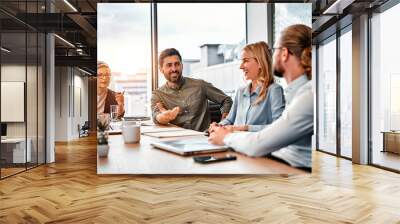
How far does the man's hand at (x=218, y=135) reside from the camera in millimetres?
3443

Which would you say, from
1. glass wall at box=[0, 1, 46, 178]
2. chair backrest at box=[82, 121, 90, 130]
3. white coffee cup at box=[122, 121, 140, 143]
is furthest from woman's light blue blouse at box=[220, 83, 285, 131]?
chair backrest at box=[82, 121, 90, 130]

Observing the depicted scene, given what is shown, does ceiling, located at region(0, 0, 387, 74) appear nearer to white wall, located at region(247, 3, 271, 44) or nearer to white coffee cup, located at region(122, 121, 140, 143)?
white wall, located at region(247, 3, 271, 44)

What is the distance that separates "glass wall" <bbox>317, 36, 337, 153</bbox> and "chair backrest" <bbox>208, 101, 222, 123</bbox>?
551cm

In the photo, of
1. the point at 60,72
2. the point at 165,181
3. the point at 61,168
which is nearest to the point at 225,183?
the point at 165,181

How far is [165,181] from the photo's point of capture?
5254 millimetres

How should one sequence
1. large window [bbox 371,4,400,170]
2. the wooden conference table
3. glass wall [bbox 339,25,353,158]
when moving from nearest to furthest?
the wooden conference table, large window [bbox 371,4,400,170], glass wall [bbox 339,25,353,158]

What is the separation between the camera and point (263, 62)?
3.43 m

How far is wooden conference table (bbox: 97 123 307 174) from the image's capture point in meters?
3.36

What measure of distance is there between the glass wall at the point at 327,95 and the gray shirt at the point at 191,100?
550 cm

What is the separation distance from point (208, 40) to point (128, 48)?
2.31 ft

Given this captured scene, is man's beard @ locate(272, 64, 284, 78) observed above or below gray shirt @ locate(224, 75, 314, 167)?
above

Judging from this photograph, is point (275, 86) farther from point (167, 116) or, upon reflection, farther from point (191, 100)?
point (167, 116)

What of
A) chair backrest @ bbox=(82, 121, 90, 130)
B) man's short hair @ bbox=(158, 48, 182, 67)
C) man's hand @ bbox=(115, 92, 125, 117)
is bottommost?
chair backrest @ bbox=(82, 121, 90, 130)

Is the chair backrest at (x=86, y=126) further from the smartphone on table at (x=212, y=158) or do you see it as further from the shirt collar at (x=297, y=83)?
the shirt collar at (x=297, y=83)
